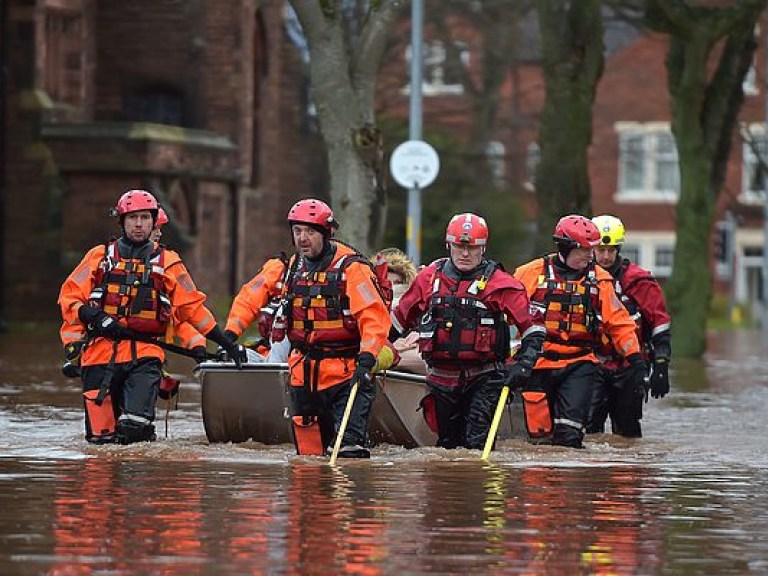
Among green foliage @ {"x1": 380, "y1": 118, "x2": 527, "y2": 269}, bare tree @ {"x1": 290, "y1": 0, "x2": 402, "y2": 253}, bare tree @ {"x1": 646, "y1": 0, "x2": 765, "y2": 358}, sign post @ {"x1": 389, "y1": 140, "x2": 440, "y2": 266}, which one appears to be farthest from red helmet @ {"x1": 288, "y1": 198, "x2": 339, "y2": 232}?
green foliage @ {"x1": 380, "y1": 118, "x2": 527, "y2": 269}

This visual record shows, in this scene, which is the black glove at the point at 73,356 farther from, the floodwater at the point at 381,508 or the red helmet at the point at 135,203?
the red helmet at the point at 135,203

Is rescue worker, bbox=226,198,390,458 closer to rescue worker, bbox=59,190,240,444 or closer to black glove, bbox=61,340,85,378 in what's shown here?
rescue worker, bbox=59,190,240,444

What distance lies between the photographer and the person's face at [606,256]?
60.1 feet

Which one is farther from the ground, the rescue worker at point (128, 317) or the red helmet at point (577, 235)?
the red helmet at point (577, 235)

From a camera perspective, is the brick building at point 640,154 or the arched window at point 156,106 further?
the brick building at point 640,154

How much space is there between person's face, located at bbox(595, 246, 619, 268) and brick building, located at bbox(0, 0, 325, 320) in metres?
23.1

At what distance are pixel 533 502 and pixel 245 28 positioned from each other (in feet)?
116

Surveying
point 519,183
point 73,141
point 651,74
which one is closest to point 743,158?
point 651,74

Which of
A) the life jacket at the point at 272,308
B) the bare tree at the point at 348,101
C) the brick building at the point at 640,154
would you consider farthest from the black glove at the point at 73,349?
the brick building at the point at 640,154

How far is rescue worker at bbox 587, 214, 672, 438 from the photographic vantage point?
18.0m

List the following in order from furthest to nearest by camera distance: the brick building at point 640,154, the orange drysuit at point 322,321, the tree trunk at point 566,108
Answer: the brick building at point 640,154, the tree trunk at point 566,108, the orange drysuit at point 322,321

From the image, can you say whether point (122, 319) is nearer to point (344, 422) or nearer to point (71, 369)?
point (71, 369)

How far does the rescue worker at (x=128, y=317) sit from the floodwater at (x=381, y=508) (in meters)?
0.33

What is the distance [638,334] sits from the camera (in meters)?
18.4
